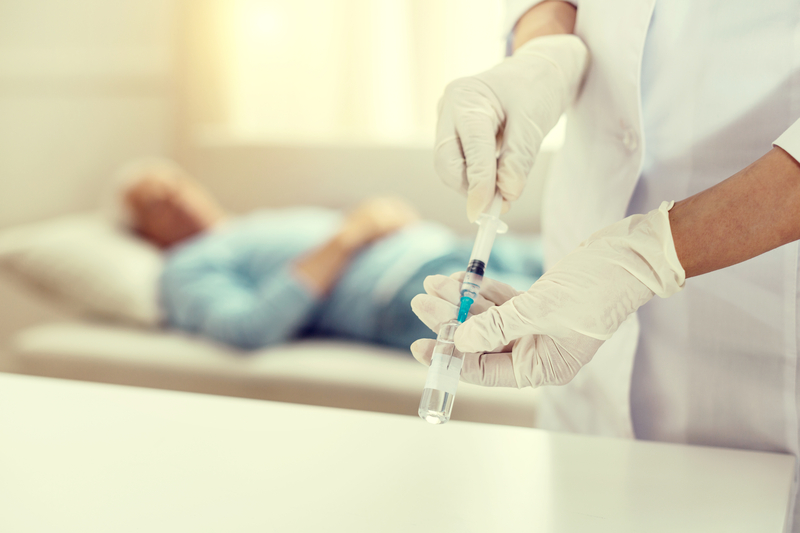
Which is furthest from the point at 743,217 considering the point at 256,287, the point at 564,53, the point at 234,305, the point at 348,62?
the point at 348,62

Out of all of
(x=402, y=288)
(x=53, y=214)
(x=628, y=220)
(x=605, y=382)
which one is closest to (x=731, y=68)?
(x=628, y=220)

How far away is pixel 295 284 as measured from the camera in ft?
5.05

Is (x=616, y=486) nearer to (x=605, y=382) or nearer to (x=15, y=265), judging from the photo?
(x=605, y=382)

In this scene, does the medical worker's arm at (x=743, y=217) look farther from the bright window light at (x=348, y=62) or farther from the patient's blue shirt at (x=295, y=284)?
the bright window light at (x=348, y=62)

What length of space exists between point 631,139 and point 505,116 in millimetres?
126

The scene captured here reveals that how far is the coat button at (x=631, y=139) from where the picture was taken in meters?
0.59

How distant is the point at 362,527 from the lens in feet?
1.31

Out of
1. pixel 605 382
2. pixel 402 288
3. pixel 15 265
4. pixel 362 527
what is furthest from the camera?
pixel 15 265

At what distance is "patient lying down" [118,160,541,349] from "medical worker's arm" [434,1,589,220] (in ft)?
2.93

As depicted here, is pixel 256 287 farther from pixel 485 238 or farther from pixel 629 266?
pixel 629 266

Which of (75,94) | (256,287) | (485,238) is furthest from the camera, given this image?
(75,94)

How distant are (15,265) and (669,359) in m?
1.67

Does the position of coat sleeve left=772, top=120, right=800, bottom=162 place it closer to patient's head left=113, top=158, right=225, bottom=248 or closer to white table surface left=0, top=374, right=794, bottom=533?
white table surface left=0, top=374, right=794, bottom=533

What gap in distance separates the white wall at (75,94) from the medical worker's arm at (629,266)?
2427 millimetres
